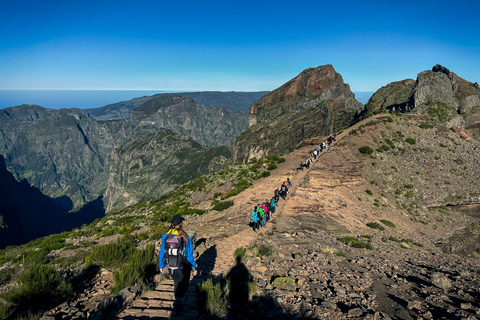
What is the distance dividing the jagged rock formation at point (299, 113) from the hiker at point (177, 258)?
94.8 m

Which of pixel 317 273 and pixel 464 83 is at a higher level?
pixel 464 83

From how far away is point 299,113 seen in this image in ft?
422

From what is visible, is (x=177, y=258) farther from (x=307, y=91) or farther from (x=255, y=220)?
(x=307, y=91)

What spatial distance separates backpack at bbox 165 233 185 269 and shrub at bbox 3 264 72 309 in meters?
4.80

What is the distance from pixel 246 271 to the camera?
11.0 metres

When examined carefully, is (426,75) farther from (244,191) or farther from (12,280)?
(12,280)

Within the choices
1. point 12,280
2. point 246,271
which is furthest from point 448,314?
point 12,280

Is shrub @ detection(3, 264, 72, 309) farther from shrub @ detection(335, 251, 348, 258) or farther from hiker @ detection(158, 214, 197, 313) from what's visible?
shrub @ detection(335, 251, 348, 258)

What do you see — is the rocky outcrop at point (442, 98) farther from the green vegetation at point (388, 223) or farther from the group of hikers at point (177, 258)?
the group of hikers at point (177, 258)

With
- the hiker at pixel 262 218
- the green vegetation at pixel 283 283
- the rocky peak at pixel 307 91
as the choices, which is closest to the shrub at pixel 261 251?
the green vegetation at pixel 283 283

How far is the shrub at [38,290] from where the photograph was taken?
8336 mm

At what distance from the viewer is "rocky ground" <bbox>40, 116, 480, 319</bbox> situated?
9.06 metres

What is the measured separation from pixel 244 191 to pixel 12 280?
24221 mm

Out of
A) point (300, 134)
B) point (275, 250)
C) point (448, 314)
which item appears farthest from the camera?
point (300, 134)
